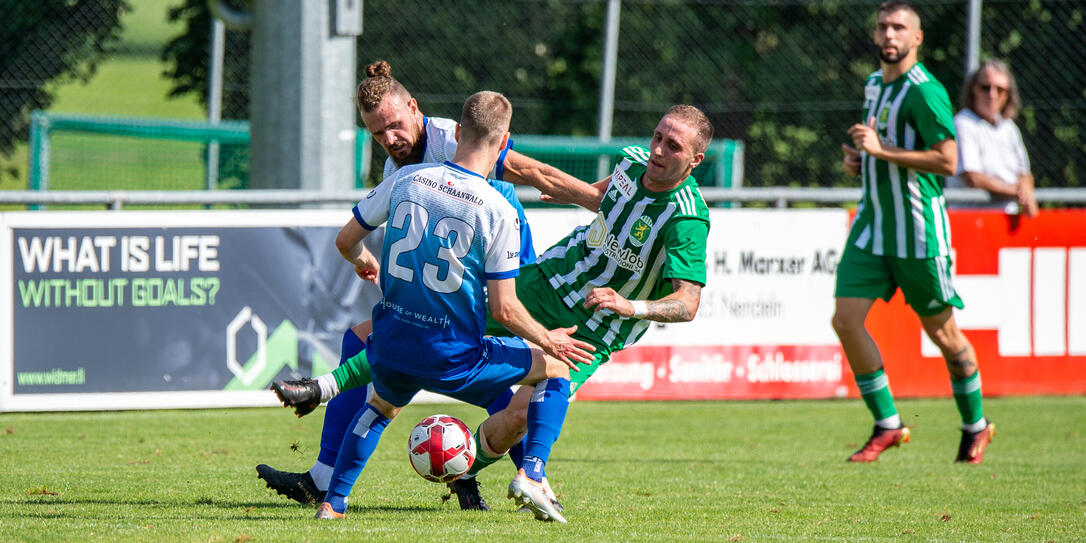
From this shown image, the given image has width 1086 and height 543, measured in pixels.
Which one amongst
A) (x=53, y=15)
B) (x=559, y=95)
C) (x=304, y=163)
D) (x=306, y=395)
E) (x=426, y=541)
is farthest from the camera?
(x=559, y=95)

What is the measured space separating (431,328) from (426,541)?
78cm

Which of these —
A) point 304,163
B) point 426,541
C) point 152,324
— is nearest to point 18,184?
point 304,163

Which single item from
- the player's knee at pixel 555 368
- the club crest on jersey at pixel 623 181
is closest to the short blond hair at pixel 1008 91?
the club crest on jersey at pixel 623 181

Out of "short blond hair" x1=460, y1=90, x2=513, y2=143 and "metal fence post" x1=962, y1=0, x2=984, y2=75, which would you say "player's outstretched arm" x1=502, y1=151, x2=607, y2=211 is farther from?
"metal fence post" x1=962, y1=0, x2=984, y2=75

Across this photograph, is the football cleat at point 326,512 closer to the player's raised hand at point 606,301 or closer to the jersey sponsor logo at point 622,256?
the player's raised hand at point 606,301

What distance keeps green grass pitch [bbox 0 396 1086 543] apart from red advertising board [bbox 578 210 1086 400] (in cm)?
23

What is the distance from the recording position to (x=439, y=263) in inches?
193

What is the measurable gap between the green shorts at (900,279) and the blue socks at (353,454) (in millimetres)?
3601

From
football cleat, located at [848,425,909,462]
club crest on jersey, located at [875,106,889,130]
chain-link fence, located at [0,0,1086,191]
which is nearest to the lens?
football cleat, located at [848,425,909,462]

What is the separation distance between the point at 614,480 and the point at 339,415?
162cm

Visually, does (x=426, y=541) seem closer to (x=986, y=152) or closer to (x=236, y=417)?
(x=236, y=417)

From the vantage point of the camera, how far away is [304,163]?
32.9 feet

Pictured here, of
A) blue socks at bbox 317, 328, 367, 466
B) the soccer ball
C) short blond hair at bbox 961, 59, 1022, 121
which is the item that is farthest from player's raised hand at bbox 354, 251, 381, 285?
short blond hair at bbox 961, 59, 1022, 121

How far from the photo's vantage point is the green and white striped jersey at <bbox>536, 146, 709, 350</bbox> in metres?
5.52
